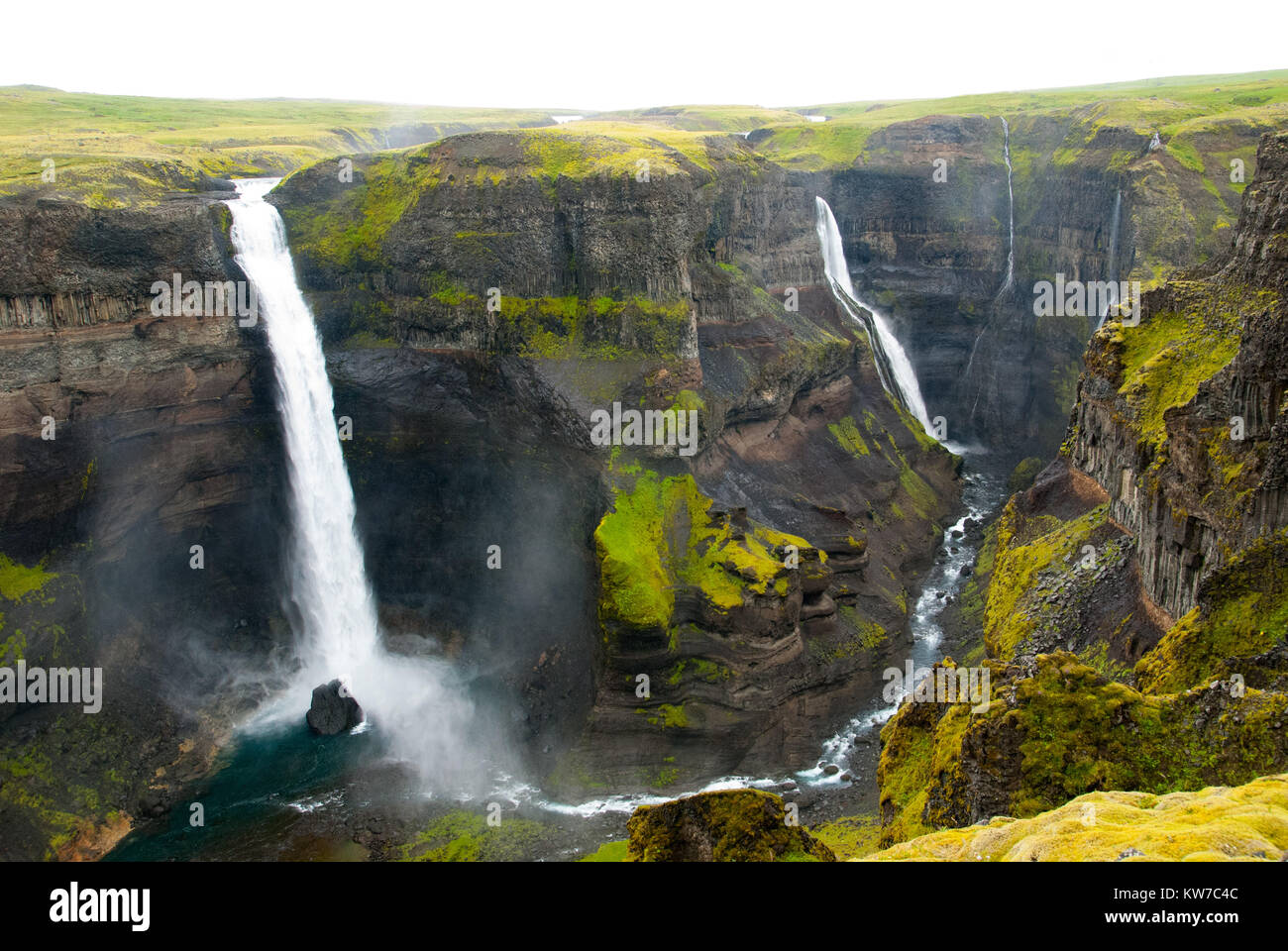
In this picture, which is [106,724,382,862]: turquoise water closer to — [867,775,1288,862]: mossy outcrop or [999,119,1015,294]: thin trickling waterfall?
[867,775,1288,862]: mossy outcrop

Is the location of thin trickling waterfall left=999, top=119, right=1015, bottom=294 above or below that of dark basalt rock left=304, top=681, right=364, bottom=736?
above

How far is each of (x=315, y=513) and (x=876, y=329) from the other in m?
41.9

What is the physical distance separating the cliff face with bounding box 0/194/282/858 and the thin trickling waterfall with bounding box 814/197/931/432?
41039mm

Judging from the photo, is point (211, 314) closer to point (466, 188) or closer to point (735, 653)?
point (466, 188)

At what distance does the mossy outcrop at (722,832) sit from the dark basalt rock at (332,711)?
91.3 ft

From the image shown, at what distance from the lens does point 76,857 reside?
1419 inches

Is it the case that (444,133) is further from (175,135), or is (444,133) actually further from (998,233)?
(998,233)

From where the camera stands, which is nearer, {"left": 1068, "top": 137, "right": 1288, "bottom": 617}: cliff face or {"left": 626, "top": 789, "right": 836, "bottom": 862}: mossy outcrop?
{"left": 626, "top": 789, "right": 836, "bottom": 862}: mossy outcrop

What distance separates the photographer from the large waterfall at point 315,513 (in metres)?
48.5

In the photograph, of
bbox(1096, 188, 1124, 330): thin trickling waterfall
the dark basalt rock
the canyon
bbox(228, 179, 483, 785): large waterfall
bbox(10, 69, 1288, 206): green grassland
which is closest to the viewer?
the canyon

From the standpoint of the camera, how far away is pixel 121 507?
44312mm

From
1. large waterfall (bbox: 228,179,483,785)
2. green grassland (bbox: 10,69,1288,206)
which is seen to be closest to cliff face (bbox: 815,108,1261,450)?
green grassland (bbox: 10,69,1288,206)

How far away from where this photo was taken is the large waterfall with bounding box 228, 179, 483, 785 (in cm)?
4850

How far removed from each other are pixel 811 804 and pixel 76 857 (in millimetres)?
26794
